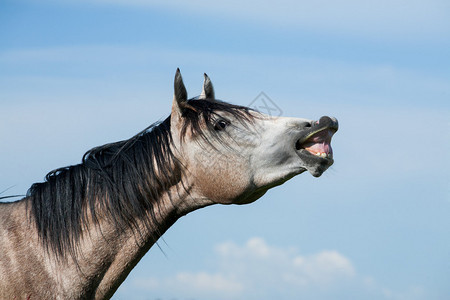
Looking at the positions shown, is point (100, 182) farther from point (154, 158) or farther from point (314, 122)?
point (314, 122)

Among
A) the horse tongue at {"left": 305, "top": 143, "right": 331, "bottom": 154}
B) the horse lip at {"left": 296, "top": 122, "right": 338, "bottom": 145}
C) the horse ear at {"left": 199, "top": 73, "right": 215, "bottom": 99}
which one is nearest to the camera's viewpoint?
the horse lip at {"left": 296, "top": 122, "right": 338, "bottom": 145}

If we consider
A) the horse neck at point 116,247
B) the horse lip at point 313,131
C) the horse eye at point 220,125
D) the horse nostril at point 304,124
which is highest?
the horse eye at point 220,125

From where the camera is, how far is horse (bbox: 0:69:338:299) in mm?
5582

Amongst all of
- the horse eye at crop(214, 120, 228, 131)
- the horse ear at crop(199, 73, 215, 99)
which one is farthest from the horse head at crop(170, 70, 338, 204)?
the horse ear at crop(199, 73, 215, 99)

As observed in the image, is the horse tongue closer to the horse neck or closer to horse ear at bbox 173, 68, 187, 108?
the horse neck

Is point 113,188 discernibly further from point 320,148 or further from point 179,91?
point 320,148

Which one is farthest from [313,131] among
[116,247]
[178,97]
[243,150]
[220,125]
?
[116,247]

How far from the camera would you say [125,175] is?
5797mm

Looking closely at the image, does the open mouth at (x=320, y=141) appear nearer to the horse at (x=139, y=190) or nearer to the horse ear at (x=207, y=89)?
the horse at (x=139, y=190)

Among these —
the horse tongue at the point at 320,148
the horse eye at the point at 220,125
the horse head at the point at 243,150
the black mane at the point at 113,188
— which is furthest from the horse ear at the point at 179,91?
the horse tongue at the point at 320,148

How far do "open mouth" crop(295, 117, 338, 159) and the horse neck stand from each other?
1.14 metres

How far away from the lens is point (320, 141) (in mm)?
5633

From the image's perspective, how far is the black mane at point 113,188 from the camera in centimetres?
572

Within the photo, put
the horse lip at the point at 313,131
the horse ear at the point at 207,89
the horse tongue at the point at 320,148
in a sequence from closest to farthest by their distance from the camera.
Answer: the horse lip at the point at 313,131
the horse tongue at the point at 320,148
the horse ear at the point at 207,89
